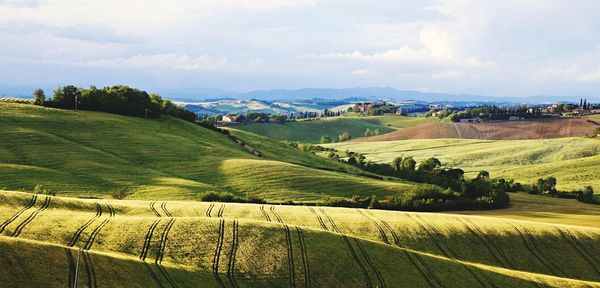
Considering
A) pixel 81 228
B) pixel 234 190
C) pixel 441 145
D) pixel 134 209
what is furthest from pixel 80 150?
pixel 441 145

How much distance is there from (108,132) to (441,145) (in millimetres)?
109418

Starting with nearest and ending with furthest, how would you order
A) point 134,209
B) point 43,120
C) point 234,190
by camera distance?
point 134,209 → point 234,190 → point 43,120

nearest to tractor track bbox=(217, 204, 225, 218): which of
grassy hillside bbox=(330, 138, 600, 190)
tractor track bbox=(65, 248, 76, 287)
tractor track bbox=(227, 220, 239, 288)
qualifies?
tractor track bbox=(227, 220, 239, 288)

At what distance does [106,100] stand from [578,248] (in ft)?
336

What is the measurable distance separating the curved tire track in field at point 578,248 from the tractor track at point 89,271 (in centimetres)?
4256

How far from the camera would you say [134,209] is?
5266 cm

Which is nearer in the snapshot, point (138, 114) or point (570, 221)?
point (570, 221)

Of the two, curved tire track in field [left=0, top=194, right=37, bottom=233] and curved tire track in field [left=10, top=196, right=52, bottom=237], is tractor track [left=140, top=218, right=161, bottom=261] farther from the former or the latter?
curved tire track in field [left=0, top=194, right=37, bottom=233]

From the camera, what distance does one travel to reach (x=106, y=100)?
454 feet

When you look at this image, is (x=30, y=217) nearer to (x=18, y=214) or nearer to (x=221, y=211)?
(x=18, y=214)

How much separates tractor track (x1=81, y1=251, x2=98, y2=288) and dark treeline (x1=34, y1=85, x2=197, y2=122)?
344 feet

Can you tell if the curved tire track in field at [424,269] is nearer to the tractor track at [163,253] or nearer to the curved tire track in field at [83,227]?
the tractor track at [163,253]

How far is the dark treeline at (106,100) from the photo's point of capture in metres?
133

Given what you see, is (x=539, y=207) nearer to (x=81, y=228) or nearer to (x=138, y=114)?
(x=81, y=228)
